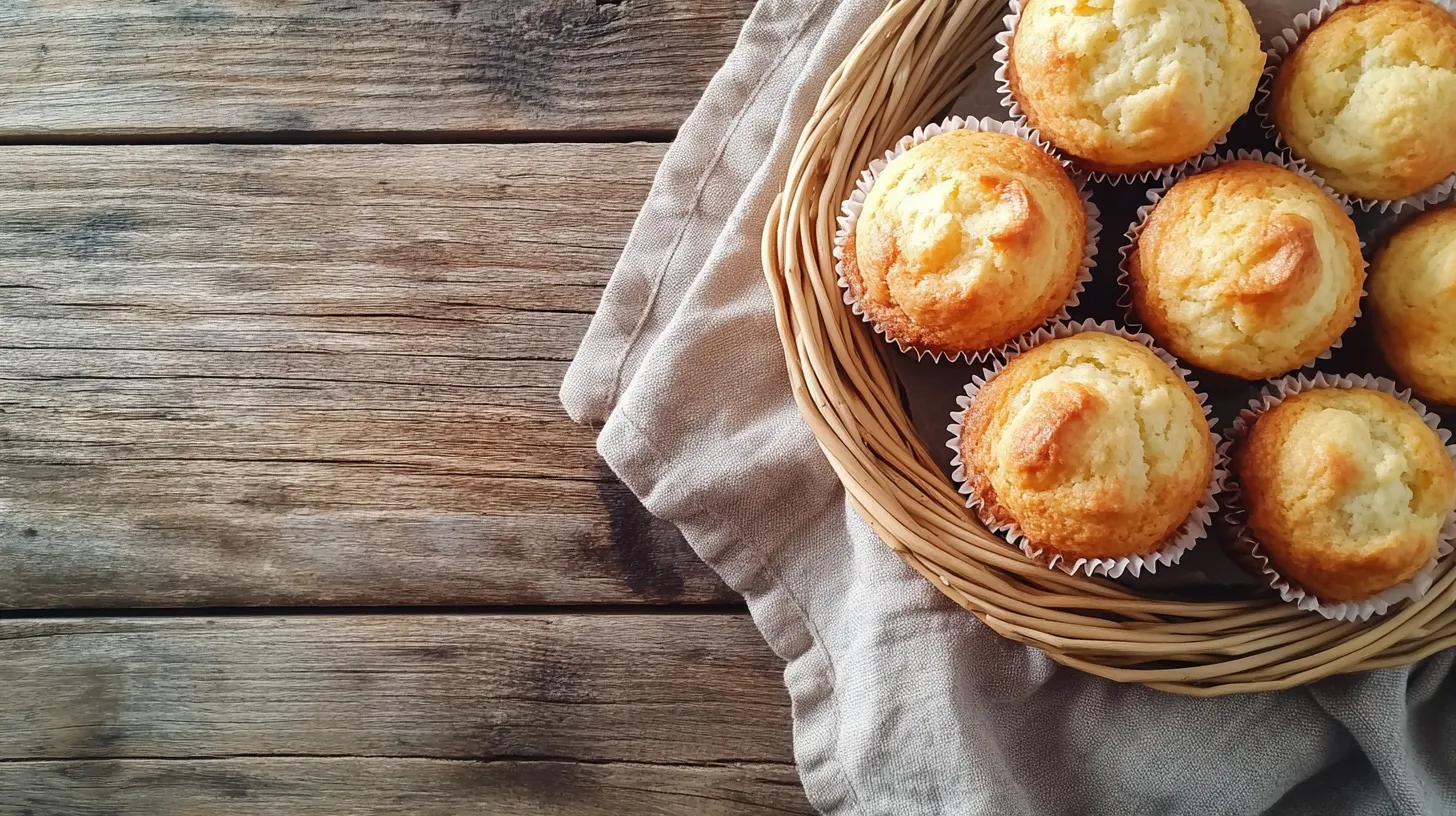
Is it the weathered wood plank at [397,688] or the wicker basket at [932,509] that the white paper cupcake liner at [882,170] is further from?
the weathered wood plank at [397,688]

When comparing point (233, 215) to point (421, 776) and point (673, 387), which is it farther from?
point (421, 776)

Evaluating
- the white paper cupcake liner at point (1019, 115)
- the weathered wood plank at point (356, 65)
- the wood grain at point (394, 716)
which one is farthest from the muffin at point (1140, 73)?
the wood grain at point (394, 716)

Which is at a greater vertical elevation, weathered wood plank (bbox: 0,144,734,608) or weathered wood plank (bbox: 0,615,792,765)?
weathered wood plank (bbox: 0,144,734,608)

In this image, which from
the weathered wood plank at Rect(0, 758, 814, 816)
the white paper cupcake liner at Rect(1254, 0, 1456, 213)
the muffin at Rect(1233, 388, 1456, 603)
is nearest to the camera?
the muffin at Rect(1233, 388, 1456, 603)

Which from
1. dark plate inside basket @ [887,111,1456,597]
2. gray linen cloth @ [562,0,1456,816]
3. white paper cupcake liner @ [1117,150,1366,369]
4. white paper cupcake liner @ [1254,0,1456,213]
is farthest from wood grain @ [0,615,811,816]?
white paper cupcake liner @ [1254,0,1456,213]

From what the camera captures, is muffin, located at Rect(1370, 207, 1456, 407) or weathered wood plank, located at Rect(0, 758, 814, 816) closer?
muffin, located at Rect(1370, 207, 1456, 407)

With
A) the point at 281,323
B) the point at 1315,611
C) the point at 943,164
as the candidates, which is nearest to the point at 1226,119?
the point at 943,164

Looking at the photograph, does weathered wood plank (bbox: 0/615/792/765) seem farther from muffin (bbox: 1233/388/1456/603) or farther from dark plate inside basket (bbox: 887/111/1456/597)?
muffin (bbox: 1233/388/1456/603)
